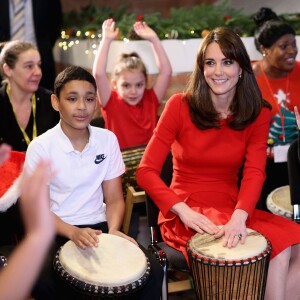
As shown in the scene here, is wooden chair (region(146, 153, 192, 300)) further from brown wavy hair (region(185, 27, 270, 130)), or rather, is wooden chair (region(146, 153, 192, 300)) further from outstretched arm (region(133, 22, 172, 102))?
outstretched arm (region(133, 22, 172, 102))

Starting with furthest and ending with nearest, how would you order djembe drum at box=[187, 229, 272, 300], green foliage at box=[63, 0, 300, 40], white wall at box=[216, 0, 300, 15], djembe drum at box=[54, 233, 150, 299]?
white wall at box=[216, 0, 300, 15] < green foliage at box=[63, 0, 300, 40] < djembe drum at box=[187, 229, 272, 300] < djembe drum at box=[54, 233, 150, 299]

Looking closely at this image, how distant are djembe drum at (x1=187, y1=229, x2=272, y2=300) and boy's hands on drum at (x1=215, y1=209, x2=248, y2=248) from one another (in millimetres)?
24

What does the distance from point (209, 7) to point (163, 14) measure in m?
2.20

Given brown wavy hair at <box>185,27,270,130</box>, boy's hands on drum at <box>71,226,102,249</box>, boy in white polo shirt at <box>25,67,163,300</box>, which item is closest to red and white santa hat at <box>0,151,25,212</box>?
boy in white polo shirt at <box>25,67,163,300</box>

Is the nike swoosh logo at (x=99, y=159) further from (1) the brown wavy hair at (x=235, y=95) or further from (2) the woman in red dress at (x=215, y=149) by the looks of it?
(1) the brown wavy hair at (x=235, y=95)

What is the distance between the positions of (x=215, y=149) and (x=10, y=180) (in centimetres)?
90

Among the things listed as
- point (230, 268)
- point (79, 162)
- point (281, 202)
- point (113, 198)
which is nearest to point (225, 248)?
point (230, 268)

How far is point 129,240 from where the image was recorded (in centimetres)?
242

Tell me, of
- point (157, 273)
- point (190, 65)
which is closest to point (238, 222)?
point (157, 273)

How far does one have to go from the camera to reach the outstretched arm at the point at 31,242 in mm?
1214

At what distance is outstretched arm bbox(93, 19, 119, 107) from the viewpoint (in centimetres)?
347

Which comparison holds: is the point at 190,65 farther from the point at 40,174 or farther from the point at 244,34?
the point at 40,174

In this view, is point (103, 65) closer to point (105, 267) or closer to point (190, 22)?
point (190, 22)

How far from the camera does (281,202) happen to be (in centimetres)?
308
